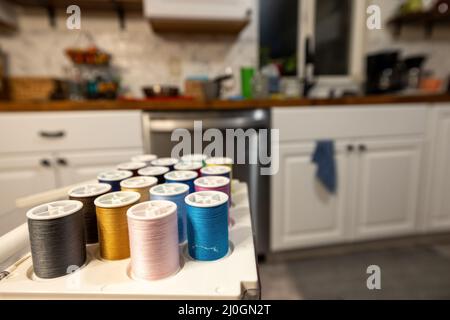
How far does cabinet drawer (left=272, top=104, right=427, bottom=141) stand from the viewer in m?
1.55

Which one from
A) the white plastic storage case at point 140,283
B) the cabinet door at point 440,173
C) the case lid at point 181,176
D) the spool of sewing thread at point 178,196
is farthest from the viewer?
the cabinet door at point 440,173

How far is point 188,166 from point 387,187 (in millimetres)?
1474

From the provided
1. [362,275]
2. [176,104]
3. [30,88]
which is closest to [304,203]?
[362,275]

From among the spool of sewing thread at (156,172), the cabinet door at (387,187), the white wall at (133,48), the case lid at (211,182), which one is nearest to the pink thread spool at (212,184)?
the case lid at (211,182)

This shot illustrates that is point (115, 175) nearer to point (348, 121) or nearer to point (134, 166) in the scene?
point (134, 166)

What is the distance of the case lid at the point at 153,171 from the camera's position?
65cm

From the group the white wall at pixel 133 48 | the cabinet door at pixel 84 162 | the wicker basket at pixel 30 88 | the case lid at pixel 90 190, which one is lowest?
the cabinet door at pixel 84 162

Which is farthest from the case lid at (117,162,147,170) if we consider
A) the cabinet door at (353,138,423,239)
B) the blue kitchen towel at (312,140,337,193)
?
the cabinet door at (353,138,423,239)

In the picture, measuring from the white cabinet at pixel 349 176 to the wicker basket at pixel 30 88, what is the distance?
4.99ft

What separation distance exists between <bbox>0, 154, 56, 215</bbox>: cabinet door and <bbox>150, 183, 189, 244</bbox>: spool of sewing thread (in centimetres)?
118

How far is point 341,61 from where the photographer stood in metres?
2.27

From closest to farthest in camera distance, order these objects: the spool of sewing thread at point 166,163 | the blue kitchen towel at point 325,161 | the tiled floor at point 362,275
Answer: the spool of sewing thread at point 166,163 → the tiled floor at point 362,275 → the blue kitchen towel at point 325,161

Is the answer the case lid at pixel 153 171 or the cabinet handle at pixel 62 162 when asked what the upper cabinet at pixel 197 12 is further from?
the case lid at pixel 153 171

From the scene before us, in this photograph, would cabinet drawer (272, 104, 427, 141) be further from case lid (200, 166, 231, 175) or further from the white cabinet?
case lid (200, 166, 231, 175)
